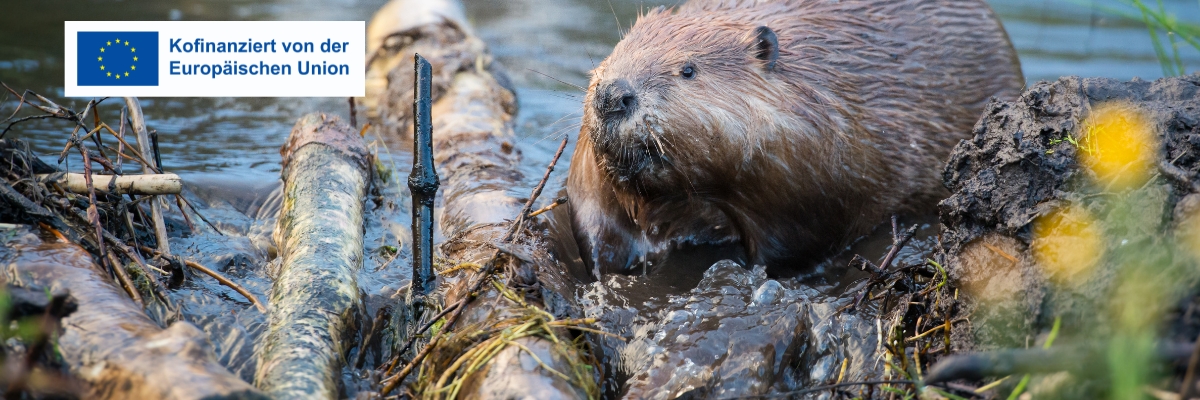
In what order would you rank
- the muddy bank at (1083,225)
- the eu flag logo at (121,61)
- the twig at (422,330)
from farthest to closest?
1. the eu flag logo at (121,61)
2. the twig at (422,330)
3. the muddy bank at (1083,225)

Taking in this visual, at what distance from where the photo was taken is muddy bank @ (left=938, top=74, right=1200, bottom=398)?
169cm

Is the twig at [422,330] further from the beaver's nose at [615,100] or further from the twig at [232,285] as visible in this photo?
the beaver's nose at [615,100]

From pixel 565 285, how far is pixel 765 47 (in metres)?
1.04

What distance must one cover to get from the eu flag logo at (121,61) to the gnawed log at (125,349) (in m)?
2.25

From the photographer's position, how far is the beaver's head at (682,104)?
2.95 meters

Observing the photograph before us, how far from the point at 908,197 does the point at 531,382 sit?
192 centimetres

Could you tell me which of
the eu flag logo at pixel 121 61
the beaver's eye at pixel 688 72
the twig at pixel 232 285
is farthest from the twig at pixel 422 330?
the eu flag logo at pixel 121 61

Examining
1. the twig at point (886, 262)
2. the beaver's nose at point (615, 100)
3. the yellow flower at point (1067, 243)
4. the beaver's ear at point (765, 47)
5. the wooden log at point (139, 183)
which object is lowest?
the twig at point (886, 262)

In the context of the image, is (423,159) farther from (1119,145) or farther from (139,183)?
(1119,145)

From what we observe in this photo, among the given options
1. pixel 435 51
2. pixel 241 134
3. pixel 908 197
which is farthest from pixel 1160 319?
pixel 241 134

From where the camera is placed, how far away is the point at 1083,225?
2.05 metres

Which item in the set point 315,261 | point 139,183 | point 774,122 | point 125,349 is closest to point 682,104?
point 774,122

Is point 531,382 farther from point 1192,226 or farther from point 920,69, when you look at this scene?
point 920,69

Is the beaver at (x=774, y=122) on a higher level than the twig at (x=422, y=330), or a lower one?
higher
